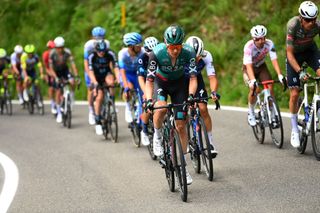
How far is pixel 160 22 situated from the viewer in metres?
23.3

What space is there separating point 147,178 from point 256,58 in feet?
10.7

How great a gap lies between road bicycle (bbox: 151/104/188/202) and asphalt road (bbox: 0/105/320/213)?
17cm

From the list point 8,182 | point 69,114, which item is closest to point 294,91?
point 8,182

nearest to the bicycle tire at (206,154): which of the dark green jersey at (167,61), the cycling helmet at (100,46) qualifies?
the dark green jersey at (167,61)

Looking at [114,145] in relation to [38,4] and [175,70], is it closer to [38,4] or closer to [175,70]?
[175,70]

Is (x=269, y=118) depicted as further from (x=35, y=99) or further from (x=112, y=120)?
(x=35, y=99)

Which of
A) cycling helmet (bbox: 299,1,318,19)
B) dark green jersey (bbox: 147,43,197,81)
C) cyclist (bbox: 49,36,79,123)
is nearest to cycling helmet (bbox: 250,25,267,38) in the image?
cycling helmet (bbox: 299,1,318,19)

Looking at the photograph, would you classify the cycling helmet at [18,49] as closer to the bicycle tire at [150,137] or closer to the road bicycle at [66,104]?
the road bicycle at [66,104]

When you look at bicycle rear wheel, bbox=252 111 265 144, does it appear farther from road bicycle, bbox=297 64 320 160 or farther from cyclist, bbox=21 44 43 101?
cyclist, bbox=21 44 43 101

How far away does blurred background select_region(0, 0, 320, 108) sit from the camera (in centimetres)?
1884

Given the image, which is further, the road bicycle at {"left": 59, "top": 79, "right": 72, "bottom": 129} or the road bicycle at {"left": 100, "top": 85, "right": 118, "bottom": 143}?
the road bicycle at {"left": 59, "top": 79, "right": 72, "bottom": 129}

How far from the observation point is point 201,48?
938 centimetres

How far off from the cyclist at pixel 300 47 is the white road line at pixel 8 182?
410 cm

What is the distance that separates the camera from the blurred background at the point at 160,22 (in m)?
18.8
